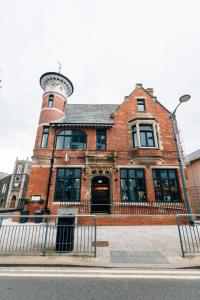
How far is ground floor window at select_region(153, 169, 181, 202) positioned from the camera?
1298 cm

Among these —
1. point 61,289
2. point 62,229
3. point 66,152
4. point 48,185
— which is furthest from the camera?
point 66,152

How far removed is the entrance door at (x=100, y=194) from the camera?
13734 millimetres

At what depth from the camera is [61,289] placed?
3.23m

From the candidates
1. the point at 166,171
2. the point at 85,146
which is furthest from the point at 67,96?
the point at 166,171

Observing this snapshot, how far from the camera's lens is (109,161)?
1384cm

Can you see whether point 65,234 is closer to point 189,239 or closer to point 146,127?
point 189,239

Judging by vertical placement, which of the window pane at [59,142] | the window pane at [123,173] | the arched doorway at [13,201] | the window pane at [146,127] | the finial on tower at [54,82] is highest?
the finial on tower at [54,82]

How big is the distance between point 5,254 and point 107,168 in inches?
381

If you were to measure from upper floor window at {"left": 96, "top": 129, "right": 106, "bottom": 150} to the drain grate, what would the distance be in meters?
10.1

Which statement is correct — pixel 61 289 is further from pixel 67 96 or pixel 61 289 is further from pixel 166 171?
pixel 67 96

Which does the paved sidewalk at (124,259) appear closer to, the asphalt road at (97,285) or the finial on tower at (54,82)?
the asphalt road at (97,285)

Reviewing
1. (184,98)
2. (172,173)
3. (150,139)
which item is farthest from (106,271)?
(150,139)

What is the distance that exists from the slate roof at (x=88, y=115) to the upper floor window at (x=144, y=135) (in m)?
2.53

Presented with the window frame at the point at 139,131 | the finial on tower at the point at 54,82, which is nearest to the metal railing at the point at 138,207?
the window frame at the point at 139,131
